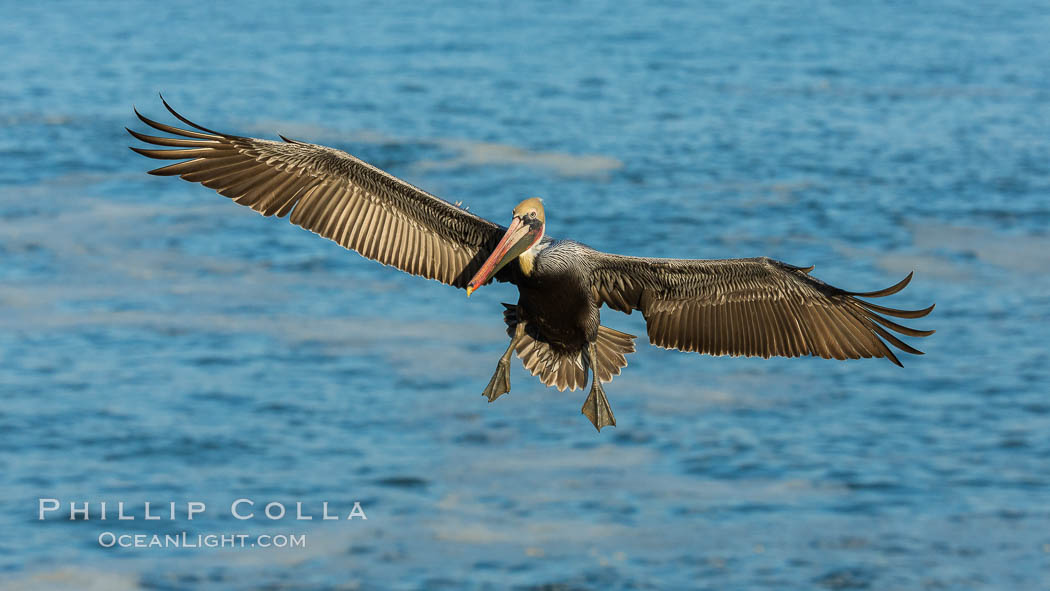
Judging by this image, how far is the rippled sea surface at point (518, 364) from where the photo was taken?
3856 centimetres

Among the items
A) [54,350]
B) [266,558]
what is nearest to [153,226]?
[54,350]

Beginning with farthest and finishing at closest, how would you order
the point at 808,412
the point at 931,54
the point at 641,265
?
the point at 931,54, the point at 808,412, the point at 641,265

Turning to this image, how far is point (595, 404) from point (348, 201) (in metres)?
2.34

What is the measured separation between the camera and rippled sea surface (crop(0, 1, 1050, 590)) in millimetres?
38562

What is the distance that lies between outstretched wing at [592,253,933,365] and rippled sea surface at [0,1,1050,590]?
2627cm

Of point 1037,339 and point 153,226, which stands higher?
point 153,226

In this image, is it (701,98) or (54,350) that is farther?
(701,98)

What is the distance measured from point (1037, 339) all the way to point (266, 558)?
23492 millimetres

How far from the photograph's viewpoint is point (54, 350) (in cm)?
4419

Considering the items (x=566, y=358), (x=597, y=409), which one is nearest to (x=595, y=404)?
(x=597, y=409)

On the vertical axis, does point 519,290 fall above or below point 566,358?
above

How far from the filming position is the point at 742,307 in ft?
34.6

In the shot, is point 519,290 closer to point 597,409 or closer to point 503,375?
point 503,375

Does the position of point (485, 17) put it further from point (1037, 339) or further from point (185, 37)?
point (1037, 339)
